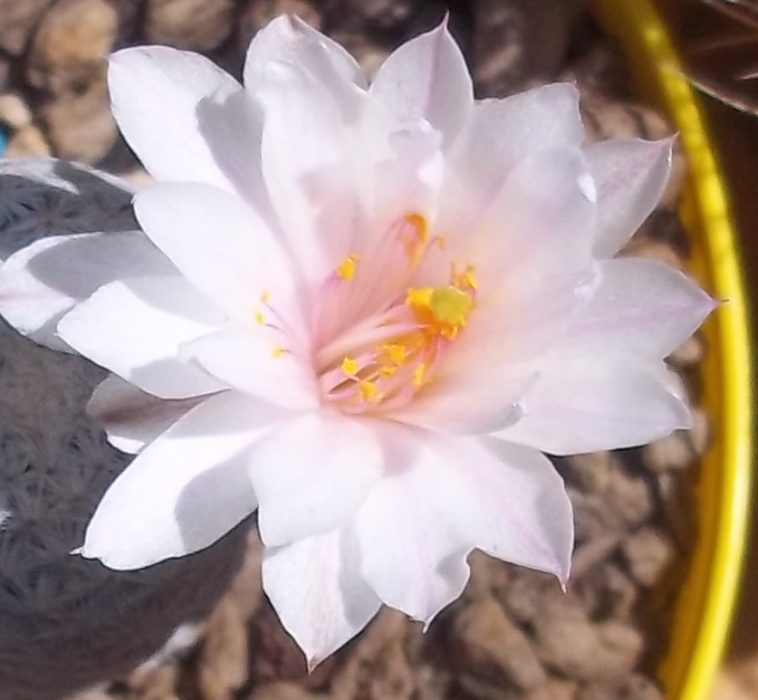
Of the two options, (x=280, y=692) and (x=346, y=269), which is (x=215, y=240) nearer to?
(x=346, y=269)

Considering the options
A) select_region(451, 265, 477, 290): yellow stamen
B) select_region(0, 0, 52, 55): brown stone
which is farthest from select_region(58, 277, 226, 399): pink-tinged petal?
select_region(0, 0, 52, 55): brown stone

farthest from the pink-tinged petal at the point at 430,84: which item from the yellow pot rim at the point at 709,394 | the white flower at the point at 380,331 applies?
the yellow pot rim at the point at 709,394

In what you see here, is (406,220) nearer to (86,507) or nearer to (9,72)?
(86,507)

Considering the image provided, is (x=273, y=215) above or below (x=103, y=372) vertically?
above

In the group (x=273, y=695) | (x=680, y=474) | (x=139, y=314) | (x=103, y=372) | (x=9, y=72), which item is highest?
(x=139, y=314)

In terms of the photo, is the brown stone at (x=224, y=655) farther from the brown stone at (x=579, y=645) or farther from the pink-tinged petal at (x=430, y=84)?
the pink-tinged petal at (x=430, y=84)

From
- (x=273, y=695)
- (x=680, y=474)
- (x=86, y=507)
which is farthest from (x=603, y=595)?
(x=86, y=507)
